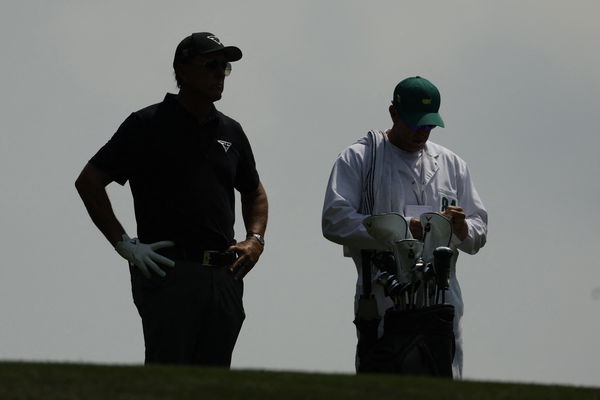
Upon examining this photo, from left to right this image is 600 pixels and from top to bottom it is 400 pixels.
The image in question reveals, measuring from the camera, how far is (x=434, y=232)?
27.6 feet

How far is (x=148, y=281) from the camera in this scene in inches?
330

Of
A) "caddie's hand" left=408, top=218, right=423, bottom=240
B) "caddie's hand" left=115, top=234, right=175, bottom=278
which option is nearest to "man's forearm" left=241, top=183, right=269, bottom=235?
"caddie's hand" left=115, top=234, right=175, bottom=278

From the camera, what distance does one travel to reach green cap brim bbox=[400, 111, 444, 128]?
8.87 meters

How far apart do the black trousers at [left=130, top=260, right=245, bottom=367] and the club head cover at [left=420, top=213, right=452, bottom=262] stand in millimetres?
1135

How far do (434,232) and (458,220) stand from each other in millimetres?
265

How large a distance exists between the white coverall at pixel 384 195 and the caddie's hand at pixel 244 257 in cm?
44

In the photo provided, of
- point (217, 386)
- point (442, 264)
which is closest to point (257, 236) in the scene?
point (442, 264)

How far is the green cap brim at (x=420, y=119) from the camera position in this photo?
8.87m

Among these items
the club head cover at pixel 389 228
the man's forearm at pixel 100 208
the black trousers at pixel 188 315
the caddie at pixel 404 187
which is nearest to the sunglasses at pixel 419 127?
the caddie at pixel 404 187

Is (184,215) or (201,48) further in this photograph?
(201,48)

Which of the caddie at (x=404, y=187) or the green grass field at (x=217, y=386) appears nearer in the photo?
the green grass field at (x=217, y=386)

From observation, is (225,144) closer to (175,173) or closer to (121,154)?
(175,173)

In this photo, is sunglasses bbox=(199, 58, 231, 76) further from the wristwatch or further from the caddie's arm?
the wristwatch

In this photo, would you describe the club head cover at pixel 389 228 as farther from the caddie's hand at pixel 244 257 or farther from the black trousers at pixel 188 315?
the black trousers at pixel 188 315
